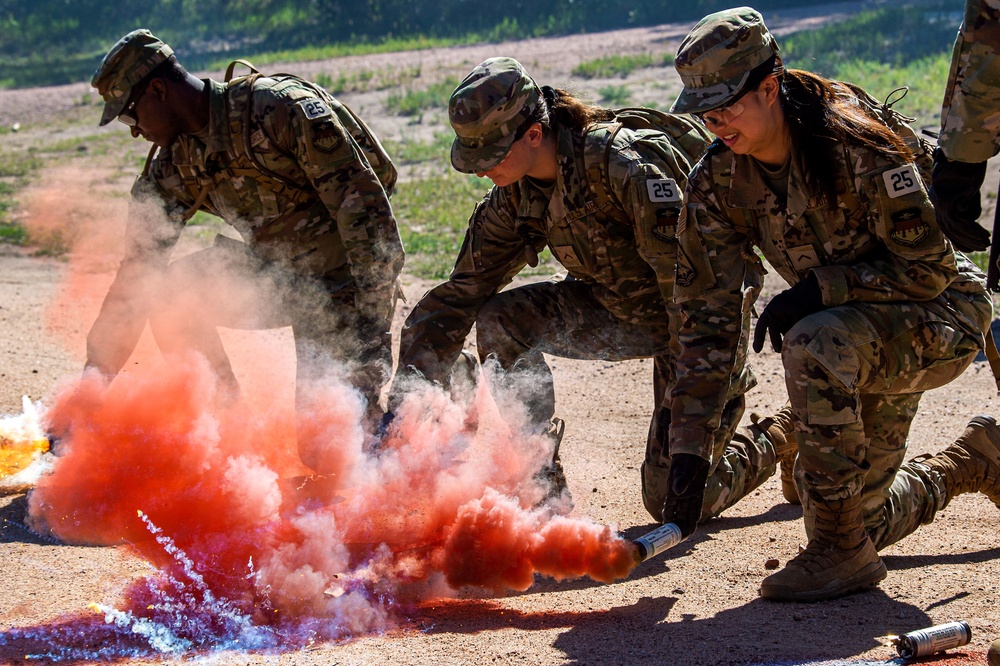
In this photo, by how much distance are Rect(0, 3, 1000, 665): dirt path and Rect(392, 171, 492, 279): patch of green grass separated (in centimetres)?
352

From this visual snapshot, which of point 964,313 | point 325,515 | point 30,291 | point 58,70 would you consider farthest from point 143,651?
point 58,70

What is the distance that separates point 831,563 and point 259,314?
2.94m

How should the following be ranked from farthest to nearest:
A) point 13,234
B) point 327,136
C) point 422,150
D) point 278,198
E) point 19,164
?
1. point 19,164
2. point 422,150
3. point 13,234
4. point 278,198
5. point 327,136

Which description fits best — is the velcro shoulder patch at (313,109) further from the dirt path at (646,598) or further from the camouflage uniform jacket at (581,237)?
the dirt path at (646,598)

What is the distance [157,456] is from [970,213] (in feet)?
10.1

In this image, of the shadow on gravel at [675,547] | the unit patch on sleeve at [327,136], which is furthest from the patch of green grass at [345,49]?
the shadow on gravel at [675,547]

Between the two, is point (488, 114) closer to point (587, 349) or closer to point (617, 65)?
point (587, 349)

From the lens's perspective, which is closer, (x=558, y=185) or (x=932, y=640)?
(x=932, y=640)

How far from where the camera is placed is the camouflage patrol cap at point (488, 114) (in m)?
3.96

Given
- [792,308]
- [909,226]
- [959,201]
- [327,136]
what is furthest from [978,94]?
[327,136]

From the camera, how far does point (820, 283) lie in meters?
3.57

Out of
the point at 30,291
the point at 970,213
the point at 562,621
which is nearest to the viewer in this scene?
the point at 970,213

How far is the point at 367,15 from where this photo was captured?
23906 mm

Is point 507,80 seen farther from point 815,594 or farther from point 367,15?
point 367,15
